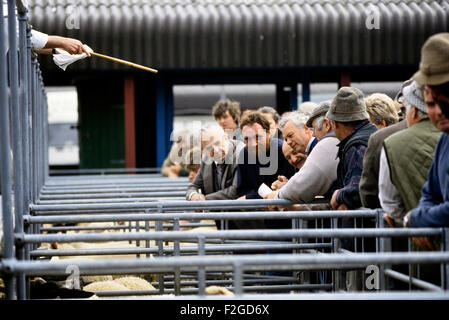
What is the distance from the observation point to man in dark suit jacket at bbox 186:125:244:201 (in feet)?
20.9

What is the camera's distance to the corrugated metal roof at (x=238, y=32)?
13648mm

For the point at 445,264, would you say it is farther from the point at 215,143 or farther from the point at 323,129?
the point at 215,143

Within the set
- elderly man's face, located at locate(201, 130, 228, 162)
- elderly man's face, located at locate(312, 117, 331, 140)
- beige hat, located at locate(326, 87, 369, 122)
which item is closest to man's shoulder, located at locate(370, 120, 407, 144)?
beige hat, located at locate(326, 87, 369, 122)

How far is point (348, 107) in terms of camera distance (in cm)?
458

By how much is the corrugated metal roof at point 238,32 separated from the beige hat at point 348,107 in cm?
930

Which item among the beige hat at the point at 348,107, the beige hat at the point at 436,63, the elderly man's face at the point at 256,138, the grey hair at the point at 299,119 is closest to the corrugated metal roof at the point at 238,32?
the elderly man's face at the point at 256,138

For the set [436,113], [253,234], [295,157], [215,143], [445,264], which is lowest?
[445,264]

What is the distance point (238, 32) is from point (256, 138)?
26.4 ft

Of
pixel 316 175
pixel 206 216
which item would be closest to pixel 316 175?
pixel 316 175

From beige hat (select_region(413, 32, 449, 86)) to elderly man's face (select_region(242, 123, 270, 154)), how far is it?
290 cm

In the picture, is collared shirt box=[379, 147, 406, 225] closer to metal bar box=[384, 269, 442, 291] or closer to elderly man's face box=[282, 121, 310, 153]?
metal bar box=[384, 269, 442, 291]

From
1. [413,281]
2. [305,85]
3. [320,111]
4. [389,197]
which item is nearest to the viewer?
[413,281]
